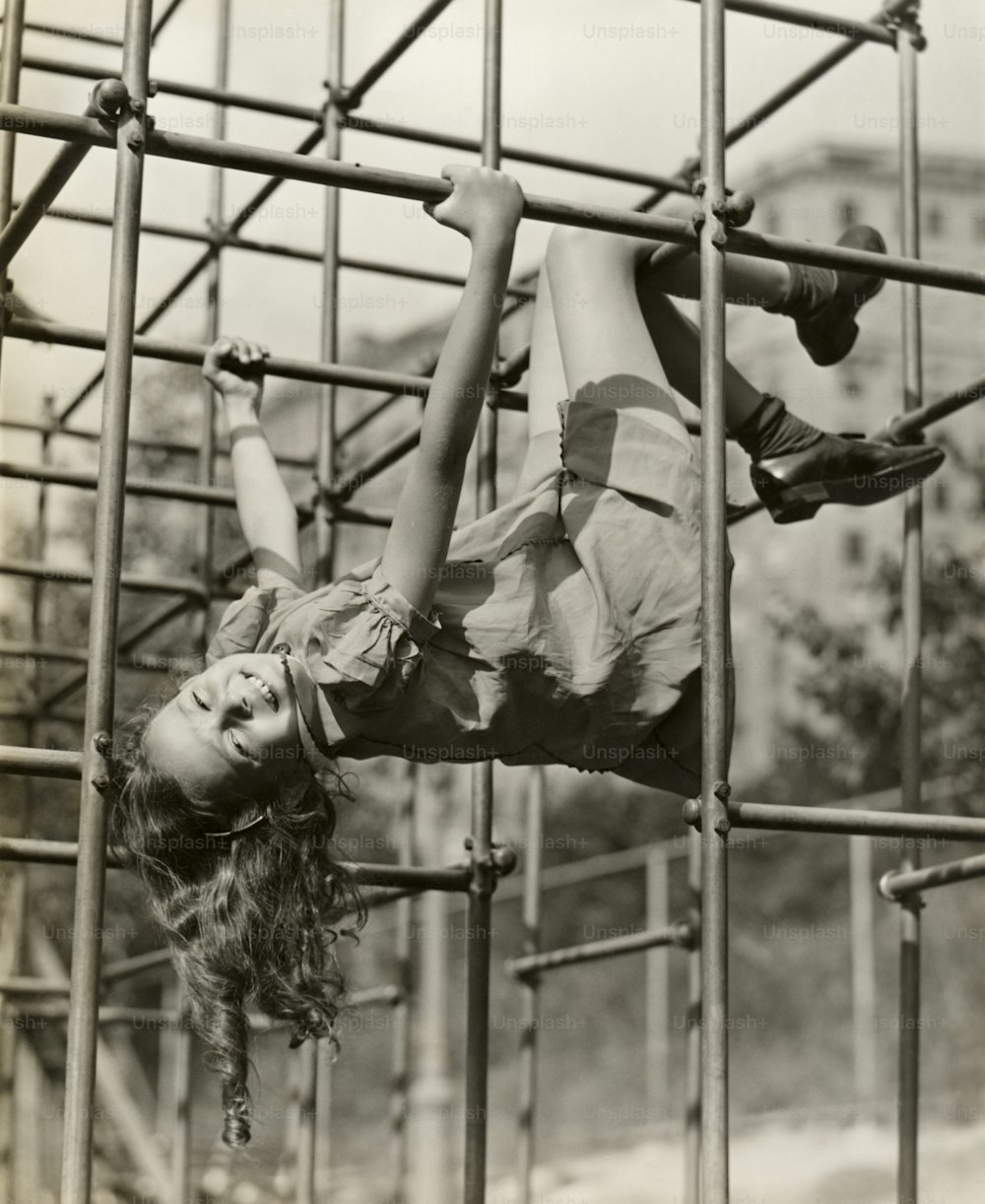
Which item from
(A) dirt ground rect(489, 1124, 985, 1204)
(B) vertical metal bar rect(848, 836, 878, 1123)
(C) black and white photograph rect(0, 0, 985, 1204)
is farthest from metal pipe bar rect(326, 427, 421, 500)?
(B) vertical metal bar rect(848, 836, 878, 1123)

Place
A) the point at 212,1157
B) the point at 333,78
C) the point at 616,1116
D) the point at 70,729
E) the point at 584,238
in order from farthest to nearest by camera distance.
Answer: the point at 616,1116 → the point at 212,1157 → the point at 70,729 → the point at 333,78 → the point at 584,238

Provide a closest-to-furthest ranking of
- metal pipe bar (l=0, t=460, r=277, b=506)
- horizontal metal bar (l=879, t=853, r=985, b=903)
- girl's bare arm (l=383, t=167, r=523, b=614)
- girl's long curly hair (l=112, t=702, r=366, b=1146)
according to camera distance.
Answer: girl's bare arm (l=383, t=167, r=523, b=614) < girl's long curly hair (l=112, t=702, r=366, b=1146) < horizontal metal bar (l=879, t=853, r=985, b=903) < metal pipe bar (l=0, t=460, r=277, b=506)

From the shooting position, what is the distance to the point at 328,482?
379 centimetres

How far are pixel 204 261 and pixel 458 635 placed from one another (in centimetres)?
257

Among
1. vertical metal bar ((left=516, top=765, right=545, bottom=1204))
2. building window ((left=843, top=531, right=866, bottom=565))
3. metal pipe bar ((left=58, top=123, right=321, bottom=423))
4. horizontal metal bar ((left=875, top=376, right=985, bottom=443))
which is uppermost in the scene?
building window ((left=843, top=531, right=866, bottom=565))

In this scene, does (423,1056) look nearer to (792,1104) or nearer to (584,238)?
(792,1104)

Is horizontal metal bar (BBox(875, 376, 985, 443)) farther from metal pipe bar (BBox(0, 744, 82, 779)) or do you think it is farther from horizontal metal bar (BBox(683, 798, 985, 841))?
metal pipe bar (BBox(0, 744, 82, 779))

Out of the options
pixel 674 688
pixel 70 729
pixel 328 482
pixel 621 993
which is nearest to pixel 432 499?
pixel 674 688

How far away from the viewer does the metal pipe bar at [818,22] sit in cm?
385

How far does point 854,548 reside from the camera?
88.7ft

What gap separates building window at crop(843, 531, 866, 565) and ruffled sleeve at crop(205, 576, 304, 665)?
80.0ft

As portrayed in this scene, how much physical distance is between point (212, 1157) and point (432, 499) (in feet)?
23.8

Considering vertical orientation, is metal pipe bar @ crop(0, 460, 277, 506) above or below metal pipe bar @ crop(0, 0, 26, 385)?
below

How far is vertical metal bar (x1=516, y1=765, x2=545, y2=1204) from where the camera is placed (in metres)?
4.31
